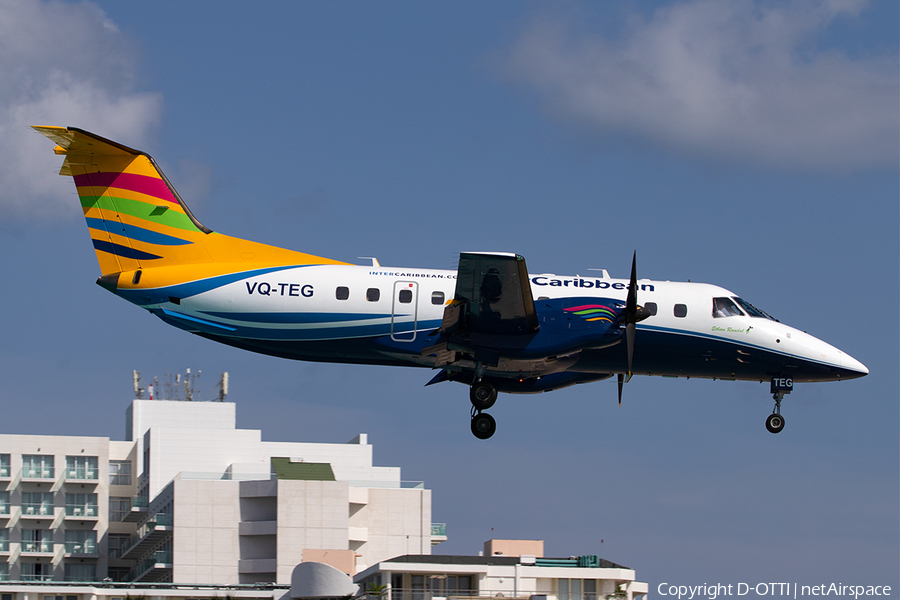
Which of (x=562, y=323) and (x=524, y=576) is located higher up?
(x=562, y=323)

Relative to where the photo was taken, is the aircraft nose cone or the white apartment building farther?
the white apartment building

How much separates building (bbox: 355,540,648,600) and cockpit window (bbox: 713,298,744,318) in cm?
1557

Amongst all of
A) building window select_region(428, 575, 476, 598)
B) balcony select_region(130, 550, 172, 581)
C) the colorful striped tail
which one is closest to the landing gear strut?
the colorful striped tail

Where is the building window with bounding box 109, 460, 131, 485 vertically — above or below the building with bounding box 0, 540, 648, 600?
above

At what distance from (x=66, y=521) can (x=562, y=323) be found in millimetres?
57204

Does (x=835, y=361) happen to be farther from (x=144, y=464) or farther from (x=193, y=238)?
(x=144, y=464)

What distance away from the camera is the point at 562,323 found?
94.8 ft

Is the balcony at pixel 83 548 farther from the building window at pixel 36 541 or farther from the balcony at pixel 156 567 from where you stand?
the balcony at pixel 156 567

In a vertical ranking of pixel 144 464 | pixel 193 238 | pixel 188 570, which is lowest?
pixel 188 570

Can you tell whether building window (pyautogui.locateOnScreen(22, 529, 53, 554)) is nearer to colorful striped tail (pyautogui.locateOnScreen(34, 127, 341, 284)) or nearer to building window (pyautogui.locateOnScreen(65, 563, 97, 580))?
building window (pyautogui.locateOnScreen(65, 563, 97, 580))

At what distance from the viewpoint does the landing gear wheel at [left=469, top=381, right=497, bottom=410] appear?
30.6 m

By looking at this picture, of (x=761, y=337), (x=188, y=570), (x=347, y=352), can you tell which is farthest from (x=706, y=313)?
(x=188, y=570)

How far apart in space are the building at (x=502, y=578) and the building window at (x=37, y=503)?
3577 centimetres

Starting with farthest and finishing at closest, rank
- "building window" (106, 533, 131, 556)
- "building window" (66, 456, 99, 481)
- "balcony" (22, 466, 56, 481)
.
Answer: "building window" (66, 456, 99, 481) < "building window" (106, 533, 131, 556) < "balcony" (22, 466, 56, 481)
